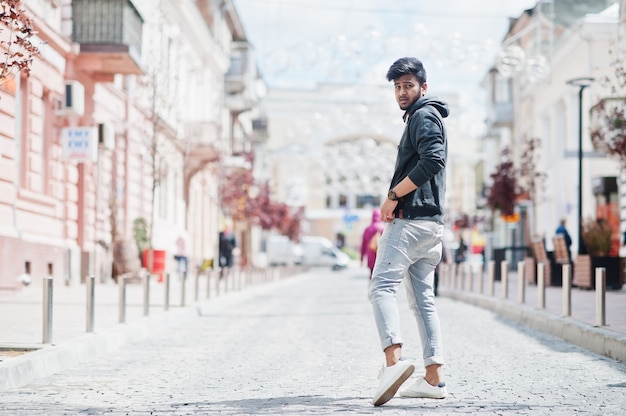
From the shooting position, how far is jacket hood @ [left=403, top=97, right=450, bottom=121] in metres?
6.12

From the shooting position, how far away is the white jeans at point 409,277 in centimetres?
597

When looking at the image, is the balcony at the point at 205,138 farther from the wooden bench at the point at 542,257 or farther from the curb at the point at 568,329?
the curb at the point at 568,329

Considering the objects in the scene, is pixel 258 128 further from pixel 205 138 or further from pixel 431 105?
pixel 431 105

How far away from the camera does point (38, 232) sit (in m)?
19.5

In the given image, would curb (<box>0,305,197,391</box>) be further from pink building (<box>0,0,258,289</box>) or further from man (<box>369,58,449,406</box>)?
pink building (<box>0,0,258,289</box>)

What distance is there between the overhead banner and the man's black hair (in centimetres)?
1361

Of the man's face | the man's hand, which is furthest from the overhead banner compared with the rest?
the man's hand

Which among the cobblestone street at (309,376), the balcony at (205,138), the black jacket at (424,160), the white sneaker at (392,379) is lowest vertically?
the cobblestone street at (309,376)

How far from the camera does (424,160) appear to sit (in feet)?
19.4

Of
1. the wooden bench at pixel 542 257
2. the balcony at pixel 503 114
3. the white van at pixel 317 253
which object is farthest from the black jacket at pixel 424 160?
the white van at pixel 317 253

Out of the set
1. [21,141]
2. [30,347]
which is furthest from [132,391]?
[21,141]

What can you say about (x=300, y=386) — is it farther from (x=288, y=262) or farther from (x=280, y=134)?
(x=280, y=134)

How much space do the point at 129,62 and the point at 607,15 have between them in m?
16.1

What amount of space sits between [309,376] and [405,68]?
2.61 m
